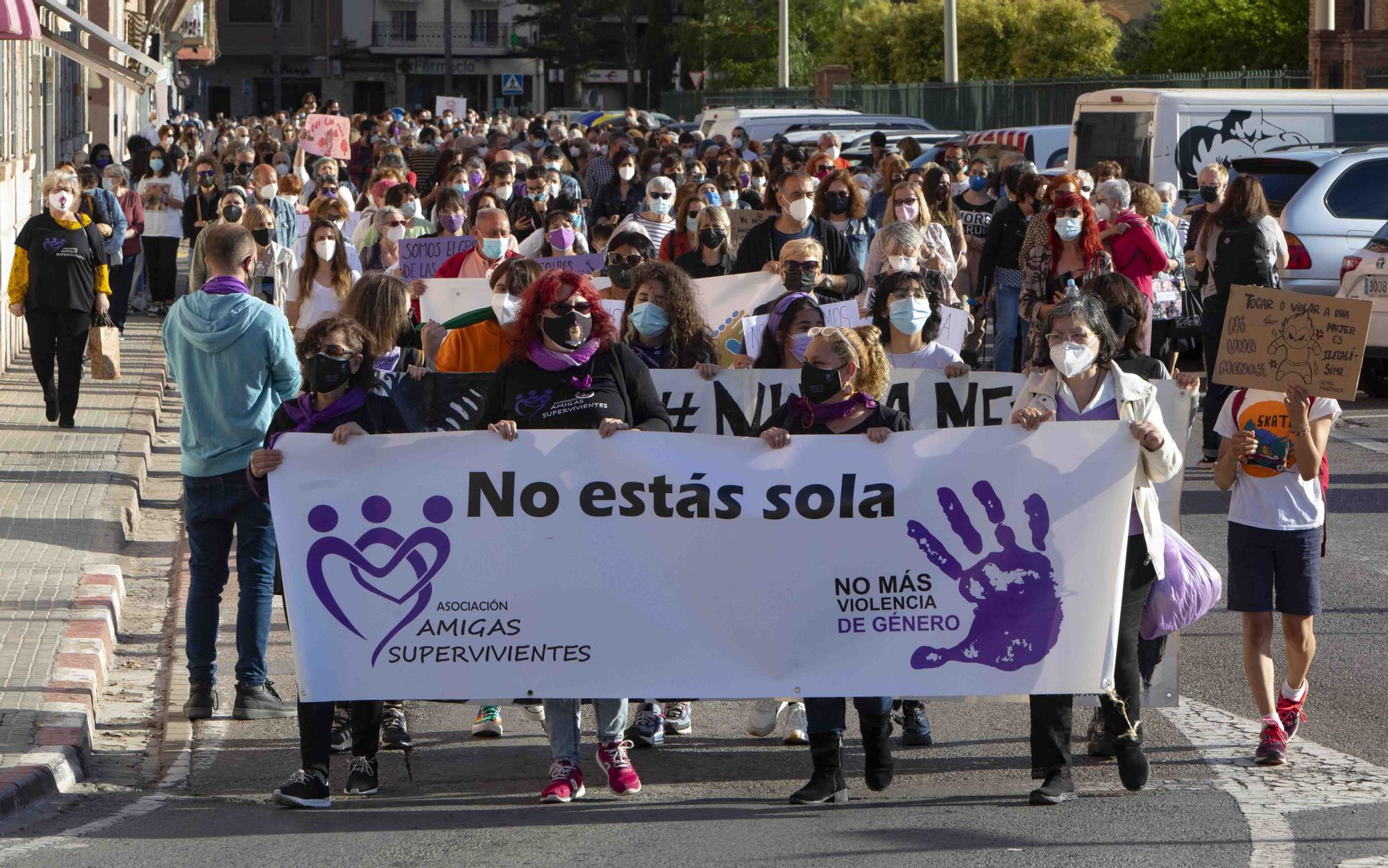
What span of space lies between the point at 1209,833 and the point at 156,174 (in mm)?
17619

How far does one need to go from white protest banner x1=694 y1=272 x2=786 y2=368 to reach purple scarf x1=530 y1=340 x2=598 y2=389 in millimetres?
3967

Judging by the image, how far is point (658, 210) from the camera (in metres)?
14.1

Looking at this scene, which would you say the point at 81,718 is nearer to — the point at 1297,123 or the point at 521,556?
the point at 521,556

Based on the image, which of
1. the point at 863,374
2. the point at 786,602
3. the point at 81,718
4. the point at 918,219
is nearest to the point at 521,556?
the point at 786,602

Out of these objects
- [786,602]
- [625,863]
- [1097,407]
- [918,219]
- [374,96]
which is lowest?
[625,863]

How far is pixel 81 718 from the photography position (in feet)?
23.9

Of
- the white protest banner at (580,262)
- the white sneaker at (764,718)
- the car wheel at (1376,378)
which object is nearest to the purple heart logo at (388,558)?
the white sneaker at (764,718)

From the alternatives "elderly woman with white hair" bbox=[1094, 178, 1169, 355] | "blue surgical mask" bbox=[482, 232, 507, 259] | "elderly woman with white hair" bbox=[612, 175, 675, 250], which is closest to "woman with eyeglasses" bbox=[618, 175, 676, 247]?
"elderly woman with white hair" bbox=[612, 175, 675, 250]

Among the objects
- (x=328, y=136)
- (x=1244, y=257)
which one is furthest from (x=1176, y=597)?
(x=328, y=136)

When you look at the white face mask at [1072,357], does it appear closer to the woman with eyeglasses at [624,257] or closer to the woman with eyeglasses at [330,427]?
the woman with eyeglasses at [330,427]

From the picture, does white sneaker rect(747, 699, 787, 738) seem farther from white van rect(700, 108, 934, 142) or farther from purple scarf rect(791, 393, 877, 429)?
white van rect(700, 108, 934, 142)

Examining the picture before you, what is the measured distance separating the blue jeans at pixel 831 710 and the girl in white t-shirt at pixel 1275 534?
54.4 inches

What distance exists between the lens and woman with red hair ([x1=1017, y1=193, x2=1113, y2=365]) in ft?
38.8

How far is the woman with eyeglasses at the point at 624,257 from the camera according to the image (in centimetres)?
980
